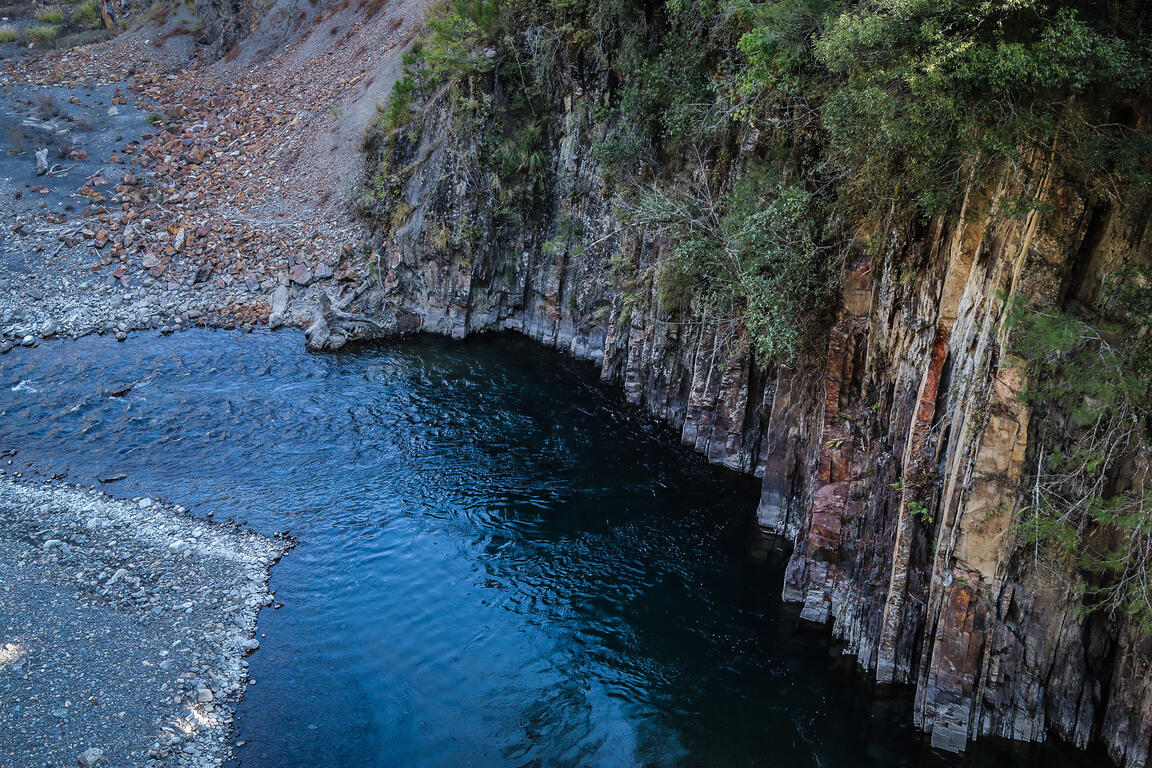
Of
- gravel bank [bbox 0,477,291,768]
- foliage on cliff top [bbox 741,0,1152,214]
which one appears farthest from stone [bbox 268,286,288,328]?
foliage on cliff top [bbox 741,0,1152,214]

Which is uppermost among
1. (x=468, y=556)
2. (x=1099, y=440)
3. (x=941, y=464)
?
(x=1099, y=440)

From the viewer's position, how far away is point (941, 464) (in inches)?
558

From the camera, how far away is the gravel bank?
13.9 metres

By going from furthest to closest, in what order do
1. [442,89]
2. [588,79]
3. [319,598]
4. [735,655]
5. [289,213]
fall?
1. [289,213]
2. [442,89]
3. [588,79]
4. [319,598]
5. [735,655]

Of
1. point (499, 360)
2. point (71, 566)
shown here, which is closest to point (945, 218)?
point (499, 360)

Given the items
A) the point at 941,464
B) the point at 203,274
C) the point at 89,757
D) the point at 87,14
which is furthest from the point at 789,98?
the point at 87,14

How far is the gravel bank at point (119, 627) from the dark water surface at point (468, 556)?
30.2 inches

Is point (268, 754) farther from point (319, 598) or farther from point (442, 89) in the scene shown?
point (442, 89)

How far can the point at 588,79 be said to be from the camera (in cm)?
2784

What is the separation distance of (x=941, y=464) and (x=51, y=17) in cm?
6798

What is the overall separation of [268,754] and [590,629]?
23.2ft

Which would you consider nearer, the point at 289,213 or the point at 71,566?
the point at 71,566

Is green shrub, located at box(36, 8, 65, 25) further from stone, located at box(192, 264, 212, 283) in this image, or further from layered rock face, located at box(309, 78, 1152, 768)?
layered rock face, located at box(309, 78, 1152, 768)

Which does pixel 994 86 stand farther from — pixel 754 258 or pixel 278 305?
pixel 278 305
